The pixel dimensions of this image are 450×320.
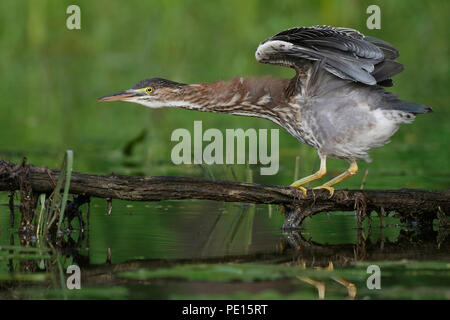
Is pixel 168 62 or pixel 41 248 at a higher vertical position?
pixel 168 62

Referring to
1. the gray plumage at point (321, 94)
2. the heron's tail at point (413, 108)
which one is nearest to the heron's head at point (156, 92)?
the gray plumage at point (321, 94)

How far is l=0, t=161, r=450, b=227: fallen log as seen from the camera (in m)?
7.57

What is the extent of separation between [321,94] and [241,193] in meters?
1.42

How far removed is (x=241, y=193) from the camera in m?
7.77

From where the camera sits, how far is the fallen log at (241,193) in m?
7.57

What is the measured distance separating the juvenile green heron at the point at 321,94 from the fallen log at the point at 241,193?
198 millimetres

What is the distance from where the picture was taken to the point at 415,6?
2355cm

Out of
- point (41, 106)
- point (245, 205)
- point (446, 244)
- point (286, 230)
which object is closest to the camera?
point (446, 244)

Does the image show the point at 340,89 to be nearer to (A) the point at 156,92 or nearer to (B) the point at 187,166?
(A) the point at 156,92

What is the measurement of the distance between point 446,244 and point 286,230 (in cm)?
156

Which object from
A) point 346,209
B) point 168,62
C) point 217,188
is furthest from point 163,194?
point 168,62

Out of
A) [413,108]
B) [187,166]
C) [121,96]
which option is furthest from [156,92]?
[187,166]

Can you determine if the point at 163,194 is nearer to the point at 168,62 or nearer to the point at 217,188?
the point at 217,188
